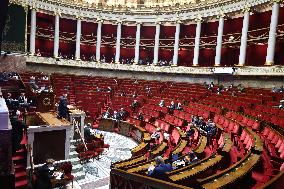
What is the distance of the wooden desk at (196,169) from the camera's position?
5.28m

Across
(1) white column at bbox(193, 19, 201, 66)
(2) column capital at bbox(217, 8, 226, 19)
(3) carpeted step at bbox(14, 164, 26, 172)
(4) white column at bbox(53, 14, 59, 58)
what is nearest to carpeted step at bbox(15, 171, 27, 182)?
(3) carpeted step at bbox(14, 164, 26, 172)

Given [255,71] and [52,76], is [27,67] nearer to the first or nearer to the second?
[52,76]

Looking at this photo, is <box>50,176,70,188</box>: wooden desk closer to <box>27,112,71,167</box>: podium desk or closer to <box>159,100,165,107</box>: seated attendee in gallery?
<box>27,112,71,167</box>: podium desk

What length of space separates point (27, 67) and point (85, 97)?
7.72 m

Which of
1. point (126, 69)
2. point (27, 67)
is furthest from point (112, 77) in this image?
point (27, 67)

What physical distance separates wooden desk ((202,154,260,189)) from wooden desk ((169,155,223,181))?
2.30ft

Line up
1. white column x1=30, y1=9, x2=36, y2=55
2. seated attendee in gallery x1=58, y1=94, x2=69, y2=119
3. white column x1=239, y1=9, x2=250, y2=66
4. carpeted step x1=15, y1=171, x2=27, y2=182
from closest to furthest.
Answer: carpeted step x1=15, y1=171, x2=27, y2=182
seated attendee in gallery x1=58, y1=94, x2=69, y2=119
white column x1=239, y1=9, x2=250, y2=66
white column x1=30, y1=9, x2=36, y2=55

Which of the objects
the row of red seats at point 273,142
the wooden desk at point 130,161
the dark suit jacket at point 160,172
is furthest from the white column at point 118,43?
the dark suit jacket at point 160,172

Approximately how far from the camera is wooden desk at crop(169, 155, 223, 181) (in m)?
5.28

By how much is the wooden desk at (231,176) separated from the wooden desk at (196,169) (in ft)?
2.30

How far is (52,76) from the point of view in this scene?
908 inches

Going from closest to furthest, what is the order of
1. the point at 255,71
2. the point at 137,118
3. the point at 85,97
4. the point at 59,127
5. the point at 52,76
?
the point at 59,127, the point at 137,118, the point at 255,71, the point at 85,97, the point at 52,76

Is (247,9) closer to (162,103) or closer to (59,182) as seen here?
(162,103)

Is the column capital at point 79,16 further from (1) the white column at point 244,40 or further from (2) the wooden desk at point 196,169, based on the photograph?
(2) the wooden desk at point 196,169
